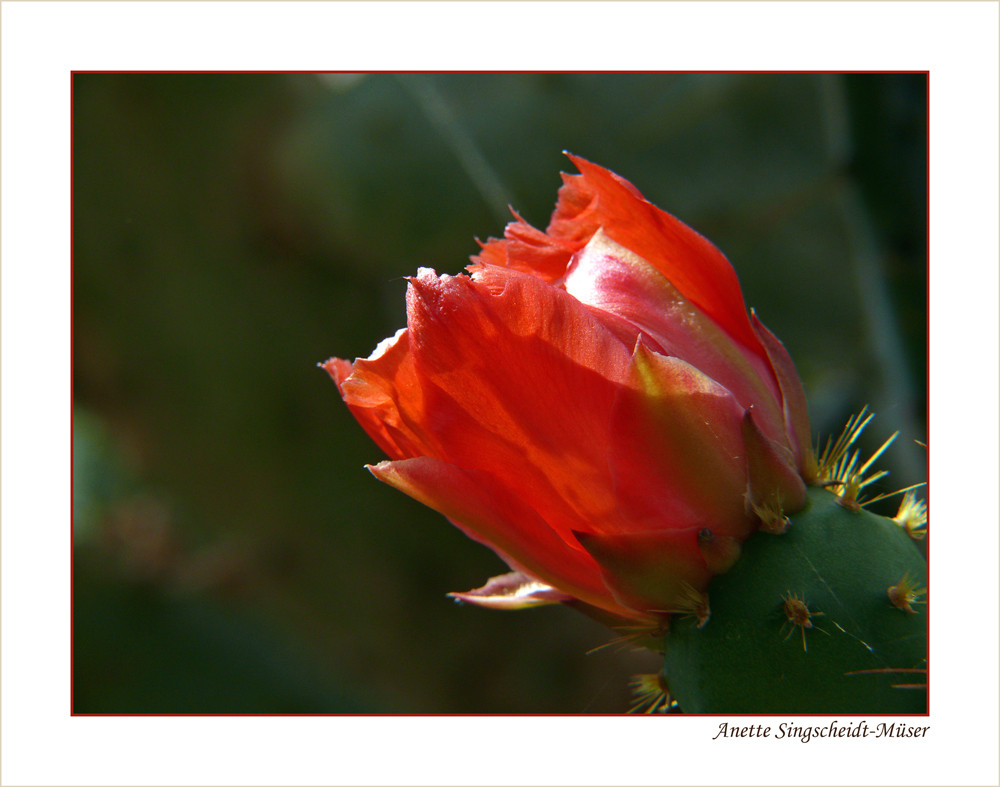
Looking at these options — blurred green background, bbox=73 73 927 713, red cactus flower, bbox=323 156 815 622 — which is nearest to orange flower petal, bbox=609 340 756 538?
red cactus flower, bbox=323 156 815 622

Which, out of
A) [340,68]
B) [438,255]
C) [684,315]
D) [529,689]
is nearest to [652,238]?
[684,315]

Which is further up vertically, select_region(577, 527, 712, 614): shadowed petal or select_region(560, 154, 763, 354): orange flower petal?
select_region(560, 154, 763, 354): orange flower petal

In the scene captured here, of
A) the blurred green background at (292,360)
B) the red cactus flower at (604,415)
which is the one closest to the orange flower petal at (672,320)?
the red cactus flower at (604,415)

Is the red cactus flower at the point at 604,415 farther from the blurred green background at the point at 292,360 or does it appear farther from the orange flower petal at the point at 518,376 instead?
the blurred green background at the point at 292,360

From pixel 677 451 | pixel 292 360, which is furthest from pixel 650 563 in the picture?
pixel 292 360

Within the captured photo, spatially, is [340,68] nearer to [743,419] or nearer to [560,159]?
[743,419]

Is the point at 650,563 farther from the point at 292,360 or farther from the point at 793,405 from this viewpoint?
the point at 292,360

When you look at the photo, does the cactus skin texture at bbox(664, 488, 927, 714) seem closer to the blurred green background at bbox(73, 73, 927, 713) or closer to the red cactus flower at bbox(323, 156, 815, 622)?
the red cactus flower at bbox(323, 156, 815, 622)
